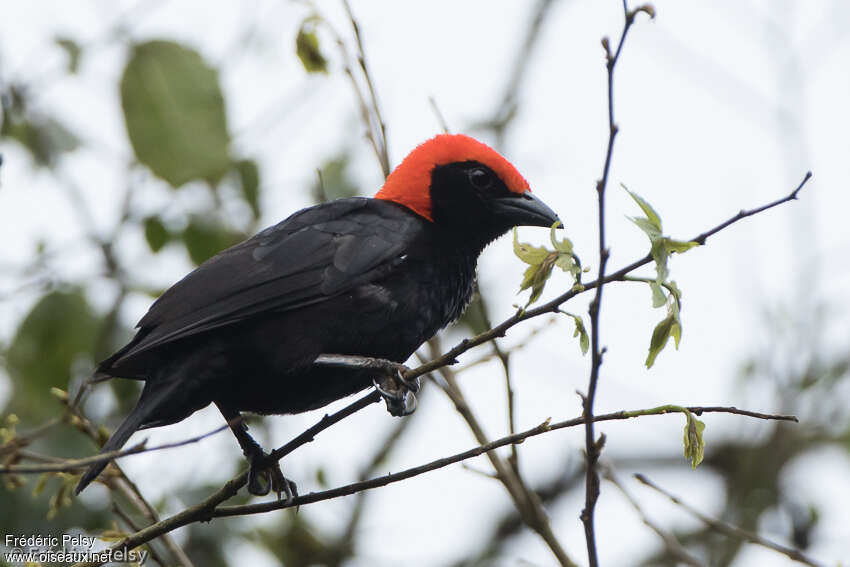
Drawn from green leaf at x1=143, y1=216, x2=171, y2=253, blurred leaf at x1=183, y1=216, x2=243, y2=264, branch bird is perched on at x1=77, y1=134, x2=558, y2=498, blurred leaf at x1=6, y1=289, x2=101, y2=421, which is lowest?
branch bird is perched on at x1=77, y1=134, x2=558, y2=498

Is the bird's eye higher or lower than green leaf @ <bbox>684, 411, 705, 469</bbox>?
higher

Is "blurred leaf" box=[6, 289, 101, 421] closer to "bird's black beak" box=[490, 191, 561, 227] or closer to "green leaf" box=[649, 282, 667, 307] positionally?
"bird's black beak" box=[490, 191, 561, 227]

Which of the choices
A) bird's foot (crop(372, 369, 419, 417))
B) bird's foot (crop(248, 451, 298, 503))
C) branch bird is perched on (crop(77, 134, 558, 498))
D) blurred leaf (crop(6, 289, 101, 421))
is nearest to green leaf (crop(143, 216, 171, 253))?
blurred leaf (crop(6, 289, 101, 421))

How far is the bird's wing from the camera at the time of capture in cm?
361

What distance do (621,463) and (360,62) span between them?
5529 millimetres

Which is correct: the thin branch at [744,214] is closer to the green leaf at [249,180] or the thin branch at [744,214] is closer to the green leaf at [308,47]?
the green leaf at [308,47]

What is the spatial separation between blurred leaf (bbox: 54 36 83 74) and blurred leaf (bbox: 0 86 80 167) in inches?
14.5

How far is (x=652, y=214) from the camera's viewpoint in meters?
2.67

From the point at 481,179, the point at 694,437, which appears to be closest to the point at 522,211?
Result: the point at 481,179

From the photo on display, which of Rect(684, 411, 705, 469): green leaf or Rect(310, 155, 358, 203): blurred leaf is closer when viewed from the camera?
Rect(684, 411, 705, 469): green leaf

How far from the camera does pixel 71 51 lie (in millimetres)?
4258

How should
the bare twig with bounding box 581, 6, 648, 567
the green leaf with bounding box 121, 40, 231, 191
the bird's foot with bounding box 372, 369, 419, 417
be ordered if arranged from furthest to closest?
the green leaf with bounding box 121, 40, 231, 191, the bird's foot with bounding box 372, 369, 419, 417, the bare twig with bounding box 581, 6, 648, 567

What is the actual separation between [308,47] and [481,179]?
3.16ft

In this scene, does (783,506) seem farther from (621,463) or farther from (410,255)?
(410,255)
